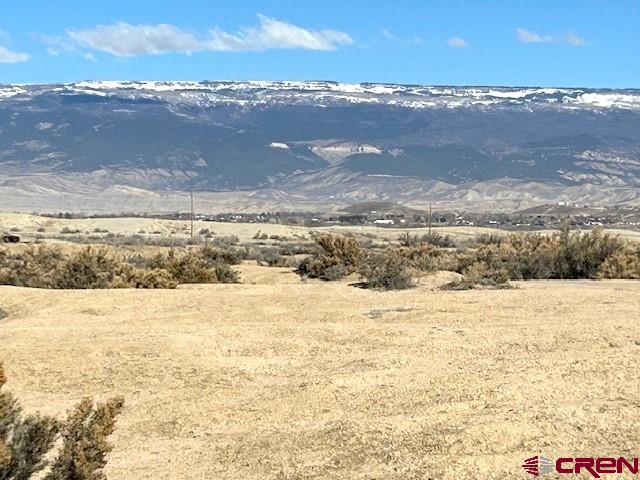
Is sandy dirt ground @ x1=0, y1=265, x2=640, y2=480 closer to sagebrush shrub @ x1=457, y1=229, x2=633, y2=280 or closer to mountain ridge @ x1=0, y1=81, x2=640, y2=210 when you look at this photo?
sagebrush shrub @ x1=457, y1=229, x2=633, y2=280

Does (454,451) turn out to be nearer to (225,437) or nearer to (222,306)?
(225,437)

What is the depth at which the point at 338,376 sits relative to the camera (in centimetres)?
1057

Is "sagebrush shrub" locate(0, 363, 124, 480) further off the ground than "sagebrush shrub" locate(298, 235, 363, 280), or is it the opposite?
"sagebrush shrub" locate(0, 363, 124, 480)

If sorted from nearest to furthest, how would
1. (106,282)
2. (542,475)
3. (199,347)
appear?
(542,475), (199,347), (106,282)

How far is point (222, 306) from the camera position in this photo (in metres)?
15.8

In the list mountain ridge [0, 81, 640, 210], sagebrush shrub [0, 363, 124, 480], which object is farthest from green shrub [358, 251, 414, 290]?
mountain ridge [0, 81, 640, 210]

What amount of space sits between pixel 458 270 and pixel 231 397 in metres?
15.5

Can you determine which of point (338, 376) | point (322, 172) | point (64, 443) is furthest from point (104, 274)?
point (322, 172)

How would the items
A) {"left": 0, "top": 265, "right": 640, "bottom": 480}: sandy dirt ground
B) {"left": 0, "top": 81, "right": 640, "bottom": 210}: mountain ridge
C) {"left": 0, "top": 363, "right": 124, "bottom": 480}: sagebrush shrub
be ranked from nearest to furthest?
{"left": 0, "top": 363, "right": 124, "bottom": 480}: sagebrush shrub
{"left": 0, "top": 265, "right": 640, "bottom": 480}: sandy dirt ground
{"left": 0, "top": 81, "right": 640, "bottom": 210}: mountain ridge

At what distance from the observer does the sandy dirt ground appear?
7656 mm

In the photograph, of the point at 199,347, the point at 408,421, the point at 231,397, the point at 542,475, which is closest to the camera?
the point at 542,475

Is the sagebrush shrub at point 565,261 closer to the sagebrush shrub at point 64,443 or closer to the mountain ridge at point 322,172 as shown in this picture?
the sagebrush shrub at point 64,443

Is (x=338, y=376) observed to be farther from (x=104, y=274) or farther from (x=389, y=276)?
(x=104, y=274)

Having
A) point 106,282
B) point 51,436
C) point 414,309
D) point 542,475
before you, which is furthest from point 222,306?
point 542,475
